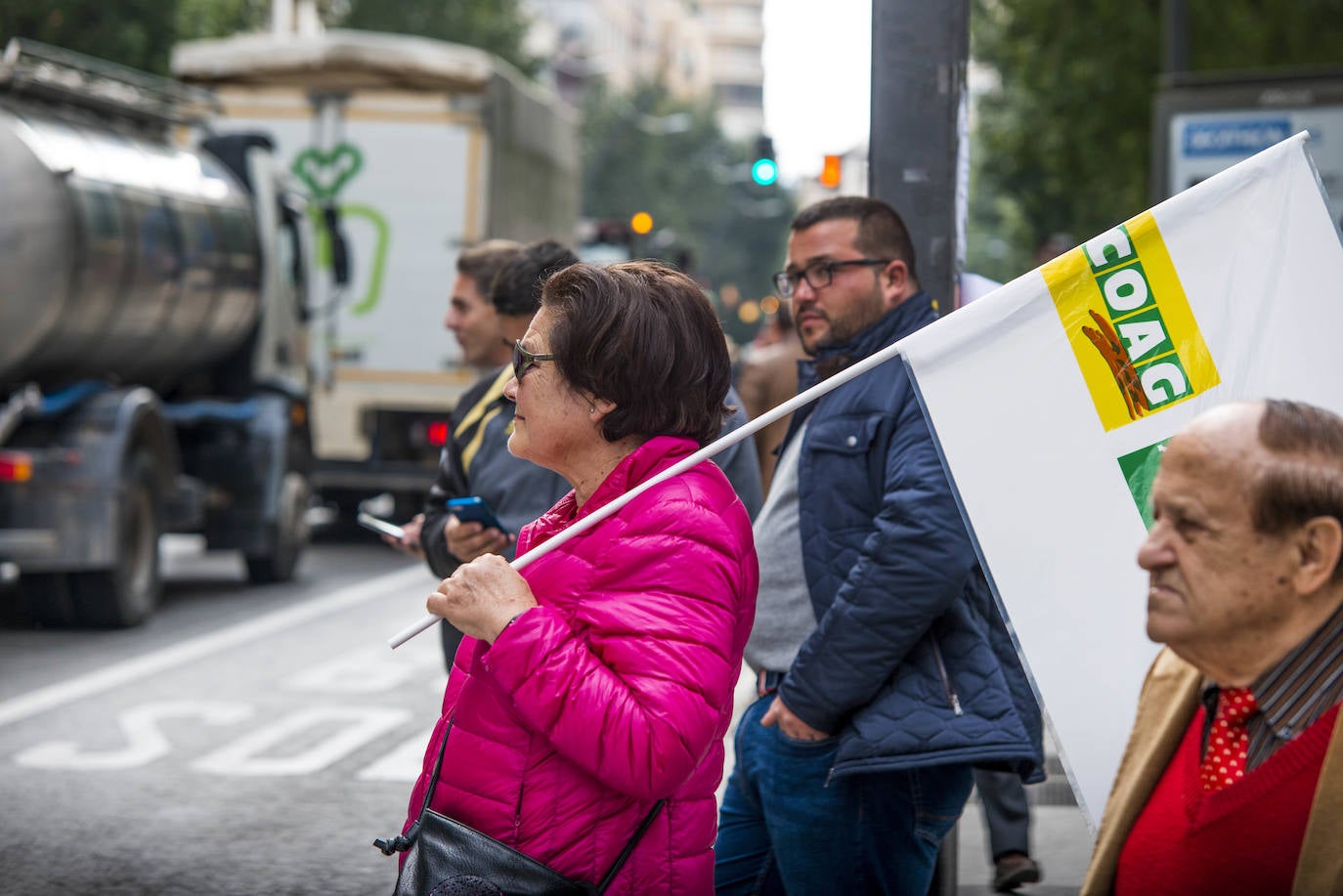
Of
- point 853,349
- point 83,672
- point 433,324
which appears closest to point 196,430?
point 433,324

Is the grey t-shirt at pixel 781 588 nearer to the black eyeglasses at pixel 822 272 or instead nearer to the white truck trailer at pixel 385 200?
the black eyeglasses at pixel 822 272

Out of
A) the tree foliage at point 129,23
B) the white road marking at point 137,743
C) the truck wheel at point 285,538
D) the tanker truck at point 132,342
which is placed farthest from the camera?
the tree foliage at point 129,23

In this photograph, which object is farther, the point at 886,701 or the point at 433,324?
the point at 433,324

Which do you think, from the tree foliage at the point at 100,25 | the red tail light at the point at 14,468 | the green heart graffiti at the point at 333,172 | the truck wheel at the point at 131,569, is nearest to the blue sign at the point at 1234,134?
the truck wheel at the point at 131,569

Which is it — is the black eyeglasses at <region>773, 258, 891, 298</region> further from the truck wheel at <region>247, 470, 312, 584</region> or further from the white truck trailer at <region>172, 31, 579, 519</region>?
the white truck trailer at <region>172, 31, 579, 519</region>

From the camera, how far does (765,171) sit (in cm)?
1914

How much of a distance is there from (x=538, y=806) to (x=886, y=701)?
1.16 metres

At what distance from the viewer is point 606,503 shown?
279 centimetres

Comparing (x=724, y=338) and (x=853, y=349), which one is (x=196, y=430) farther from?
(x=724, y=338)

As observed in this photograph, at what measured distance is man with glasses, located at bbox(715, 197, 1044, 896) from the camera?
3.65 meters

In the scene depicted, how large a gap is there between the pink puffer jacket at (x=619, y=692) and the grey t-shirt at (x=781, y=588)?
110 centimetres

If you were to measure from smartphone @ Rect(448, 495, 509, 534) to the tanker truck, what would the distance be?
22.4 ft

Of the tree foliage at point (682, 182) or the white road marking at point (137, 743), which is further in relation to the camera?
the tree foliage at point (682, 182)

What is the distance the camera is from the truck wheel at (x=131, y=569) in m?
11.3
